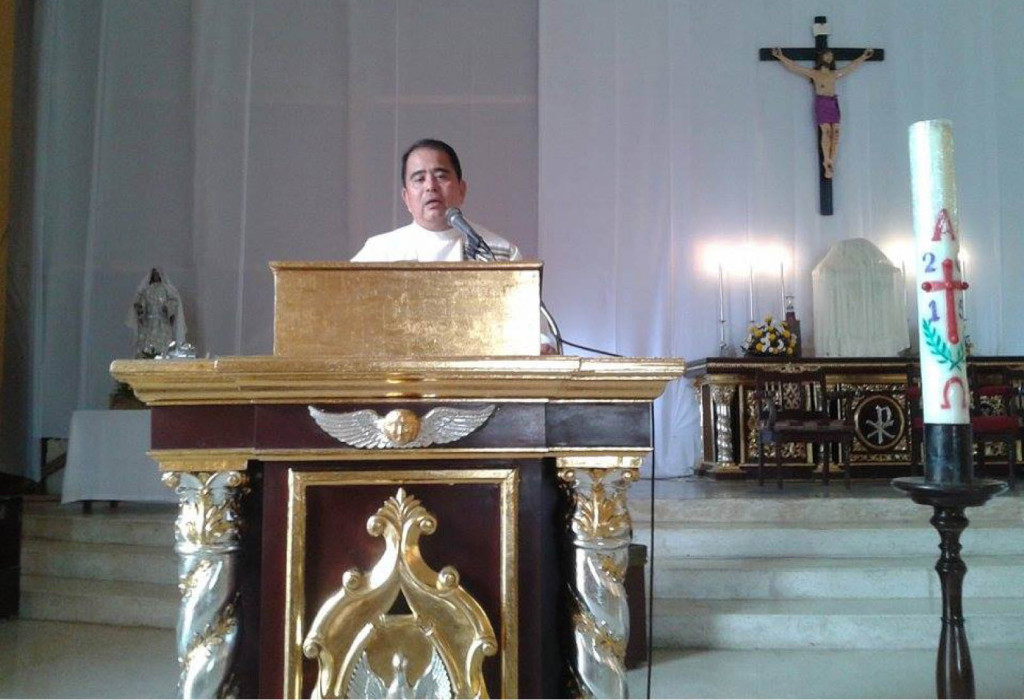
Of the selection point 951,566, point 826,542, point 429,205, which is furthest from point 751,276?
point 951,566

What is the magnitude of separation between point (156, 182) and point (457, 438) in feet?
21.2

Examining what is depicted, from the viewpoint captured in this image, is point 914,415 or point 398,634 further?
point 914,415

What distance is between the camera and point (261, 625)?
1290mm

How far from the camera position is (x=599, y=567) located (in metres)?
1.29

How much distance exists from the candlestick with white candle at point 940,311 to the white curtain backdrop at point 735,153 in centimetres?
548

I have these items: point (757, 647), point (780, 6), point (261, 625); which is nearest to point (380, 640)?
point (261, 625)

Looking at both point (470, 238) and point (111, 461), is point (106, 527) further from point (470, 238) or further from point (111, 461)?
point (470, 238)

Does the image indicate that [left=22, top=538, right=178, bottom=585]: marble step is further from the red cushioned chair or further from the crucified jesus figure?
the crucified jesus figure

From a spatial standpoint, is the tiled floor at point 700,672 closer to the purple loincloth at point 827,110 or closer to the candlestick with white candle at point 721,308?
the candlestick with white candle at point 721,308

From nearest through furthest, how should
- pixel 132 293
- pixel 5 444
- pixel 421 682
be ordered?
pixel 421 682
pixel 5 444
pixel 132 293

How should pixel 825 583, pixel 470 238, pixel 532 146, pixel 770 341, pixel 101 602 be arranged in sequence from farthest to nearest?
pixel 532 146
pixel 770 341
pixel 101 602
pixel 825 583
pixel 470 238

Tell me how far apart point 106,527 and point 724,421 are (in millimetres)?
4058

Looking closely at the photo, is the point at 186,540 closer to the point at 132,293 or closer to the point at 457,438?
the point at 457,438

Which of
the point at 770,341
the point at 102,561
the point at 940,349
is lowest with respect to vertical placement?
the point at 102,561
